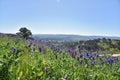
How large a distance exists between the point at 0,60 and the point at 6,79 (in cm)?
36

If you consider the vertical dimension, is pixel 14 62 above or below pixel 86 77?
above

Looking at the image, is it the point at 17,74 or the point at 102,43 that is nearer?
the point at 17,74

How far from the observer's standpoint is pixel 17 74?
3.50 metres

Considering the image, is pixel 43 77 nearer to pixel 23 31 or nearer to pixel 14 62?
pixel 14 62

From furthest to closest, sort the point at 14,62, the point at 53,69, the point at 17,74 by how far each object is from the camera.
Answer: the point at 53,69, the point at 14,62, the point at 17,74

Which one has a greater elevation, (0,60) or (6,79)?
(0,60)

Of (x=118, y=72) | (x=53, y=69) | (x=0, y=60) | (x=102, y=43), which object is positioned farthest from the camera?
(x=102, y=43)

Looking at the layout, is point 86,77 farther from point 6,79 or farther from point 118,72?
point 6,79

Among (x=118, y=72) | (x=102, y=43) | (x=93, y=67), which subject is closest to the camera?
(x=118, y=72)

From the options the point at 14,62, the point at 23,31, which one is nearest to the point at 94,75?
the point at 14,62

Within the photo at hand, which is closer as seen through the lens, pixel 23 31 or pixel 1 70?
pixel 1 70

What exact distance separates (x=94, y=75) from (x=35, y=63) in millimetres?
1076

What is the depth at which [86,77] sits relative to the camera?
13.4 ft

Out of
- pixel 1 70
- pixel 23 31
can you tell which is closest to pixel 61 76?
pixel 1 70
